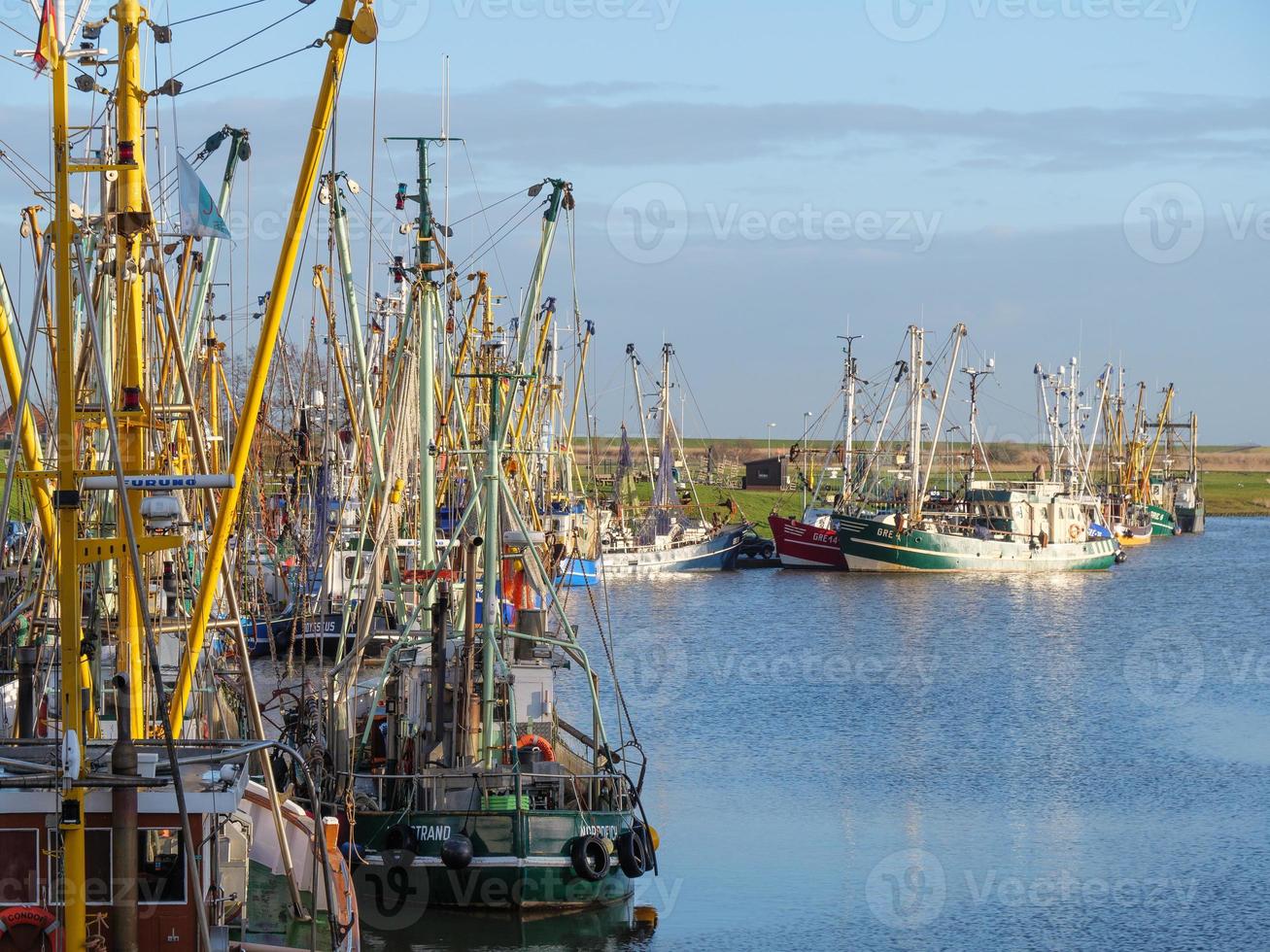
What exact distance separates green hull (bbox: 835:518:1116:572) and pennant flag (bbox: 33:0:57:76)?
91.5m

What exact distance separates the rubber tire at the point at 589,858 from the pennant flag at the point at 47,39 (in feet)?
48.1

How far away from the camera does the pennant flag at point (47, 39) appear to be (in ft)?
59.0

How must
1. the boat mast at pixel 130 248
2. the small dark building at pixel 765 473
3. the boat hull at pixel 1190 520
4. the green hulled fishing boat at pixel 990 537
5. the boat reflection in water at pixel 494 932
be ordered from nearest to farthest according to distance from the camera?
the boat mast at pixel 130 248, the boat reflection in water at pixel 494 932, the green hulled fishing boat at pixel 990 537, the small dark building at pixel 765 473, the boat hull at pixel 1190 520

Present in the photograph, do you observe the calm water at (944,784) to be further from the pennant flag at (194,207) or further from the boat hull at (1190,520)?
the boat hull at (1190,520)

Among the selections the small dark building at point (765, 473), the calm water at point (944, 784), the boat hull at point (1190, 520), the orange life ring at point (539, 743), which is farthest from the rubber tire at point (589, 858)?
the boat hull at point (1190, 520)

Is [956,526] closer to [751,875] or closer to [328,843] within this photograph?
[751,875]

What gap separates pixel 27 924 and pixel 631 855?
12.6 metres

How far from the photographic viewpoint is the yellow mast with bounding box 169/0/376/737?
2128cm

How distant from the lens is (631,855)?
28688mm

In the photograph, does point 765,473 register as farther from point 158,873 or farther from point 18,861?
point 18,861

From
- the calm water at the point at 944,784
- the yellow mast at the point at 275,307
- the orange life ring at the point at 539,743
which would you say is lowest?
the calm water at the point at 944,784

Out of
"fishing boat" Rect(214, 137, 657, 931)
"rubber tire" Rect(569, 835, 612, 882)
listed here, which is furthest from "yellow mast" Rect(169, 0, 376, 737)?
"rubber tire" Rect(569, 835, 612, 882)

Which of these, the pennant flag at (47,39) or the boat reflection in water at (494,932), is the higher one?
the pennant flag at (47,39)

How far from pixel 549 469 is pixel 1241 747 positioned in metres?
52.6
